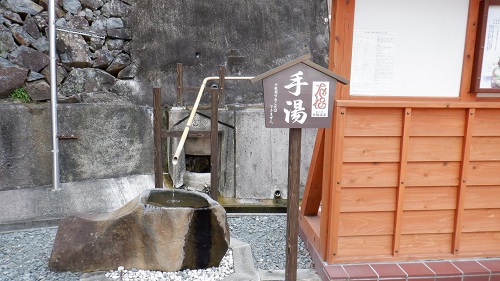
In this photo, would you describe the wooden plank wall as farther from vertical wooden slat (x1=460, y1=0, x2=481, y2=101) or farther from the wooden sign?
the wooden sign

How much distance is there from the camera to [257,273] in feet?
11.7

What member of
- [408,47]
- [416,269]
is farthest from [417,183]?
[408,47]

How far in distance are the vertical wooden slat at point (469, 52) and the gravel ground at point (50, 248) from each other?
2.21 meters

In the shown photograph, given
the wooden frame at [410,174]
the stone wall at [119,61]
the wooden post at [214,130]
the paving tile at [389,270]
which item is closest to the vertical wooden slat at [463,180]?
the wooden frame at [410,174]

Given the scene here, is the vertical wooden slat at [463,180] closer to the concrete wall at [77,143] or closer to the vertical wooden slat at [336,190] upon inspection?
the vertical wooden slat at [336,190]

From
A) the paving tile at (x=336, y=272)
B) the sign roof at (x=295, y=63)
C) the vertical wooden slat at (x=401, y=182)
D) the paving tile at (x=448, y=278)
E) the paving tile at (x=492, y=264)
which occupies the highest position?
the sign roof at (x=295, y=63)

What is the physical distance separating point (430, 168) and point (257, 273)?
1.88 m

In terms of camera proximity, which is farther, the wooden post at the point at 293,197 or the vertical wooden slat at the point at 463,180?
the vertical wooden slat at the point at 463,180

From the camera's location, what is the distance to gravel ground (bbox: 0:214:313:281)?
361cm

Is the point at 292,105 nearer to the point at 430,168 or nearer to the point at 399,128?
the point at 399,128

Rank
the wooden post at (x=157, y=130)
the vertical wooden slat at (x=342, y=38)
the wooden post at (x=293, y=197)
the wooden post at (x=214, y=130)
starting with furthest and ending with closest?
the wooden post at (x=214, y=130) < the wooden post at (x=157, y=130) < the vertical wooden slat at (x=342, y=38) < the wooden post at (x=293, y=197)

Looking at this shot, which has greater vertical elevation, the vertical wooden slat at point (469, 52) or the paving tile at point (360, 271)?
the vertical wooden slat at point (469, 52)

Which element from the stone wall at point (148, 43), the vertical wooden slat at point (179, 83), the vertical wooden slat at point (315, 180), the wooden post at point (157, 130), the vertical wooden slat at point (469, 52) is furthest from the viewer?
the vertical wooden slat at point (179, 83)

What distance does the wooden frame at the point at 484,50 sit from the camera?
11.0ft
